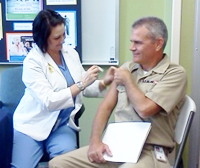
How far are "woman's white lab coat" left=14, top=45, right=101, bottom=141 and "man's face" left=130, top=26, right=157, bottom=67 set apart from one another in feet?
1.49

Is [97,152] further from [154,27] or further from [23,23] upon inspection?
[23,23]

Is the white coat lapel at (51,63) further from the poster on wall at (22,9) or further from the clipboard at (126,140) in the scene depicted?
the poster on wall at (22,9)

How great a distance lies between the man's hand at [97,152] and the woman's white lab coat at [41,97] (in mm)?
319

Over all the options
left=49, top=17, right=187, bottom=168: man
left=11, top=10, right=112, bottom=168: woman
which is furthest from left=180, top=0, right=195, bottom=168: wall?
left=11, top=10, right=112, bottom=168: woman

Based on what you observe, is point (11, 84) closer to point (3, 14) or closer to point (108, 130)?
point (3, 14)

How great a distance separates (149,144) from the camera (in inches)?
70.0

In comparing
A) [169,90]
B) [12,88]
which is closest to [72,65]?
[12,88]

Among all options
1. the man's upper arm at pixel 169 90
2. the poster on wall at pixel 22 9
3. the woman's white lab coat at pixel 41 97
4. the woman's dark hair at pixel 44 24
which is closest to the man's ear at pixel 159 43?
the man's upper arm at pixel 169 90

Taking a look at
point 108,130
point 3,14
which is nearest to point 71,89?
point 108,130

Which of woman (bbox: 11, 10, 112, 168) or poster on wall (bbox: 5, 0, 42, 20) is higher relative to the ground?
poster on wall (bbox: 5, 0, 42, 20)

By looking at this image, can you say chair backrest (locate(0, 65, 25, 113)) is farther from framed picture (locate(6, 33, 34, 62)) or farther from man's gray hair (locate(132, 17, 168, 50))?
man's gray hair (locate(132, 17, 168, 50))

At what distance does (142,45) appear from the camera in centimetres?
183

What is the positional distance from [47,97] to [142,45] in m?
0.64

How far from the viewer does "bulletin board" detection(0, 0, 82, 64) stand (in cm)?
264
